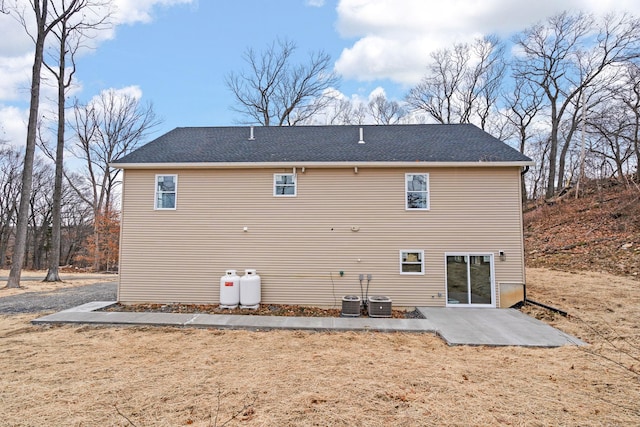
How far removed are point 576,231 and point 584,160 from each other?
8410mm

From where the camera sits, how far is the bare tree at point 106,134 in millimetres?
23203

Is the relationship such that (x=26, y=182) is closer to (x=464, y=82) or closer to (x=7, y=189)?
(x=7, y=189)

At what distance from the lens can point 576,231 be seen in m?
15.7

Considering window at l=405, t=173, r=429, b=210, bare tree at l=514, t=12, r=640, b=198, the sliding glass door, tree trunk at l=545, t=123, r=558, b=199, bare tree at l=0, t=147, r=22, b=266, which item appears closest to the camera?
the sliding glass door

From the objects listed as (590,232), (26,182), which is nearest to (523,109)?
(590,232)

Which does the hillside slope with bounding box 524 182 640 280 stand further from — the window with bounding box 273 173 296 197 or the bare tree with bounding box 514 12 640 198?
the window with bounding box 273 173 296 197

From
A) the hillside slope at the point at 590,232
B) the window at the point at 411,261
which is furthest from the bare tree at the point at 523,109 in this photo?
the window at the point at 411,261

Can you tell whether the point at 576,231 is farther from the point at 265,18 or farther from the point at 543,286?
the point at 265,18

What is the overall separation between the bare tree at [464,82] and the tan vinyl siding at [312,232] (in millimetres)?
16670

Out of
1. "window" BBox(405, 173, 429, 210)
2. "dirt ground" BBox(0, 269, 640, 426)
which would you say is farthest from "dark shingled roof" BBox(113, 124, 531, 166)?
"dirt ground" BBox(0, 269, 640, 426)

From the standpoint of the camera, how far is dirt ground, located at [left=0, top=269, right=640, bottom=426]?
354 centimetres

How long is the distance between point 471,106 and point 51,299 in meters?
25.5

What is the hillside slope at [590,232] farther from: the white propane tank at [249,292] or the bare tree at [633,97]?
the white propane tank at [249,292]

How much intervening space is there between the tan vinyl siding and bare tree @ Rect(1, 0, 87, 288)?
5.90 m
